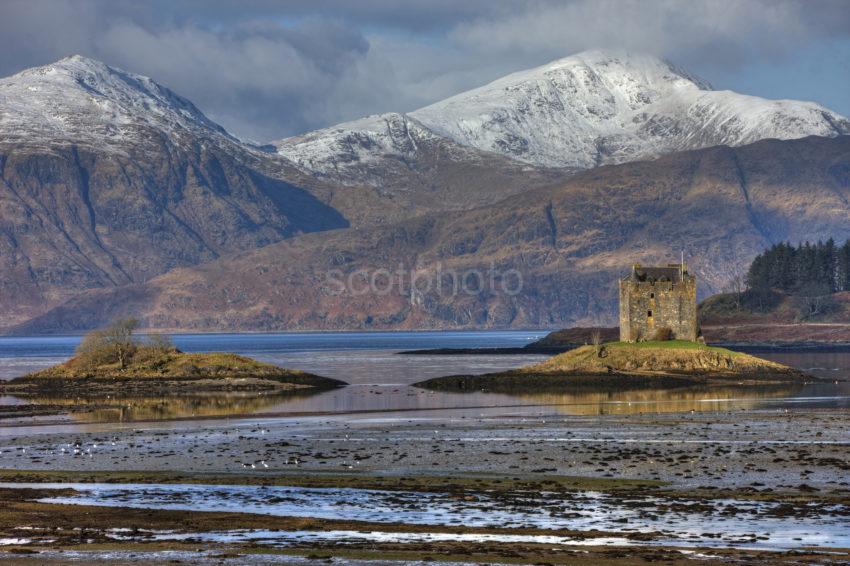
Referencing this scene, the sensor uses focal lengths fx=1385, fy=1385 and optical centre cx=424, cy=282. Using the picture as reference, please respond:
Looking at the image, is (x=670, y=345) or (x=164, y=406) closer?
(x=164, y=406)

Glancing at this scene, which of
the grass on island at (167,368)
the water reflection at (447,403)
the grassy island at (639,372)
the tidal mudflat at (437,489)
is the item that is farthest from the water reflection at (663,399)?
the grass on island at (167,368)

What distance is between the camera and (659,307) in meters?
121

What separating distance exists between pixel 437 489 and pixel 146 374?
76.2 metres

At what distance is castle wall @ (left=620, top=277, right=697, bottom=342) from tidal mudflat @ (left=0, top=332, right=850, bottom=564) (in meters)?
38.9

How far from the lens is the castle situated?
12044 centimetres

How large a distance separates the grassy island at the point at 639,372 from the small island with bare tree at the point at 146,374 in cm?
1358

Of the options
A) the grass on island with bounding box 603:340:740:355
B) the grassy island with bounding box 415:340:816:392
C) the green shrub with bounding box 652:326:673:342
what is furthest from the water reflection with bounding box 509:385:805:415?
the green shrub with bounding box 652:326:673:342

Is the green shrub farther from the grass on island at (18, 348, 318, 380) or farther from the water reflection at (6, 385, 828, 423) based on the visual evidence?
the grass on island at (18, 348, 318, 380)

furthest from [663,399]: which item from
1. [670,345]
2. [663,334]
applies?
[663,334]

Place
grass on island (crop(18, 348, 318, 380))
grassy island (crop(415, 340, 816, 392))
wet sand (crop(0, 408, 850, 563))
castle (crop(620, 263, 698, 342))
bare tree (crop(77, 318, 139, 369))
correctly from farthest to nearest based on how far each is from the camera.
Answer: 1. bare tree (crop(77, 318, 139, 369))
2. castle (crop(620, 263, 698, 342))
3. grass on island (crop(18, 348, 318, 380))
4. grassy island (crop(415, 340, 816, 392))
5. wet sand (crop(0, 408, 850, 563))

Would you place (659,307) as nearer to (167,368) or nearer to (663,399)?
(663,399)

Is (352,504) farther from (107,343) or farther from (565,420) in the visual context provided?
(107,343)

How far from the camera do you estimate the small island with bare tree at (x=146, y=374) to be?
11356 cm

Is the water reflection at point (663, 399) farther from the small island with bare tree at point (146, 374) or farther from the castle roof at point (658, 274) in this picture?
the small island with bare tree at point (146, 374)
